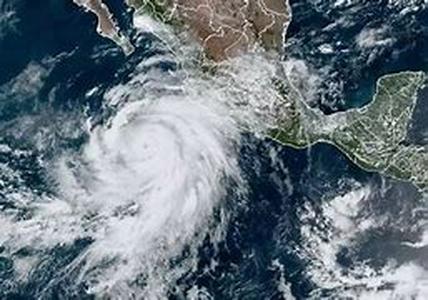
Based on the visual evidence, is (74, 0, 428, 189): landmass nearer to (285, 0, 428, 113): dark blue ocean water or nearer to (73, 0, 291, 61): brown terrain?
(73, 0, 291, 61): brown terrain

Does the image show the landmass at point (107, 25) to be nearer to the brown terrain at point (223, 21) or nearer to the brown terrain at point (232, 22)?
the brown terrain at point (223, 21)

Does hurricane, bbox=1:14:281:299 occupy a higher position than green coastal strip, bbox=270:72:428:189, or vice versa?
hurricane, bbox=1:14:281:299

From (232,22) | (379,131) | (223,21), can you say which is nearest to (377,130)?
(379,131)

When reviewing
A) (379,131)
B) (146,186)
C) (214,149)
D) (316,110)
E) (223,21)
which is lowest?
(379,131)

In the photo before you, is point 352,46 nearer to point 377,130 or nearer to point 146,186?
point 377,130

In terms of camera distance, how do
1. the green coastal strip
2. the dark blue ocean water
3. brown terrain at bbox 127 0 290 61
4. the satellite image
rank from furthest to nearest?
1. brown terrain at bbox 127 0 290 61
2. the dark blue ocean water
3. the green coastal strip
4. the satellite image

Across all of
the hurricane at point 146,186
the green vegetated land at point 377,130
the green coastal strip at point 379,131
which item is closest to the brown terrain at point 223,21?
the hurricane at point 146,186

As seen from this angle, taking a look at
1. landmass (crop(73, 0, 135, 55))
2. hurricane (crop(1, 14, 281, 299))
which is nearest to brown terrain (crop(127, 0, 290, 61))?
hurricane (crop(1, 14, 281, 299))
